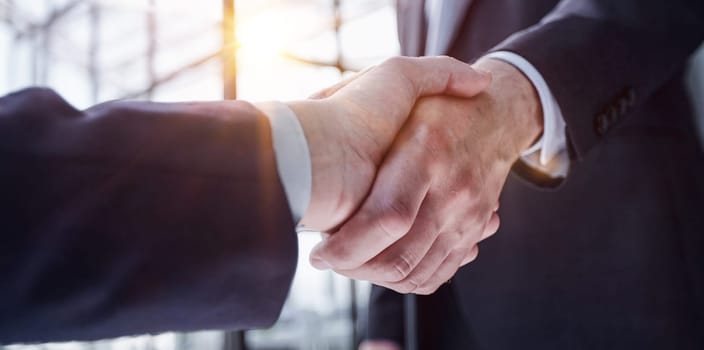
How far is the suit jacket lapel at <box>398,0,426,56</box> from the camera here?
1.10 m

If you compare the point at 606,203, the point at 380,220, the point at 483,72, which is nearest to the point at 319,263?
the point at 380,220

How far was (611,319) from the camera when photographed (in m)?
0.85

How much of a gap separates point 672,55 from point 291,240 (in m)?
0.73

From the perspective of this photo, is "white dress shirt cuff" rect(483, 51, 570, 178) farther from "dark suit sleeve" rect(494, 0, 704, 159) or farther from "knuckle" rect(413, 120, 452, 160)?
"knuckle" rect(413, 120, 452, 160)

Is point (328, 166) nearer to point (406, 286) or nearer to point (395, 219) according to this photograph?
point (395, 219)

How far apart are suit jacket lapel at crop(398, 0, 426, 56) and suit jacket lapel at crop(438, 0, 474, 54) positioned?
89 millimetres

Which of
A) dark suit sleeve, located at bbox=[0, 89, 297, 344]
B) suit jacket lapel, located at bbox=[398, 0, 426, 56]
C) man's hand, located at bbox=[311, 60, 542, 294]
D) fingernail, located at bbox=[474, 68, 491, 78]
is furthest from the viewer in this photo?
suit jacket lapel, located at bbox=[398, 0, 426, 56]

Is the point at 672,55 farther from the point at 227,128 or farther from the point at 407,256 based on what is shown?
the point at 227,128

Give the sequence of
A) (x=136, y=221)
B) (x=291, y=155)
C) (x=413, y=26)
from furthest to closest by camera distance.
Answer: (x=413, y=26)
(x=291, y=155)
(x=136, y=221)

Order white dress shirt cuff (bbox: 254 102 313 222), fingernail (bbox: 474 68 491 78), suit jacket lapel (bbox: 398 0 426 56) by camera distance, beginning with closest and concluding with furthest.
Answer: white dress shirt cuff (bbox: 254 102 313 222) → fingernail (bbox: 474 68 491 78) → suit jacket lapel (bbox: 398 0 426 56)

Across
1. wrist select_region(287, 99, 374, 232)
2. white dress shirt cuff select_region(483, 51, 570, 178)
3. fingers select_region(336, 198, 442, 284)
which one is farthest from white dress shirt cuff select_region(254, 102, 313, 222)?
white dress shirt cuff select_region(483, 51, 570, 178)

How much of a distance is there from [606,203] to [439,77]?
0.38 metres

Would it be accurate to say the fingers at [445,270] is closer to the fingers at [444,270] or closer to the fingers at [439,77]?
the fingers at [444,270]

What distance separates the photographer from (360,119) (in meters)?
0.63
